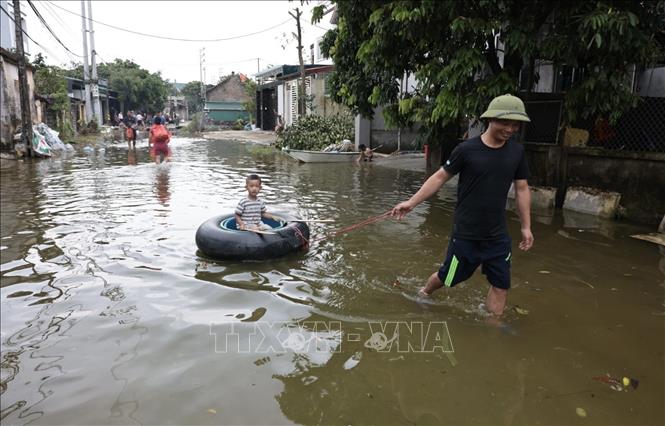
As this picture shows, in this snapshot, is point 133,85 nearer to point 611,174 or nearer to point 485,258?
point 611,174

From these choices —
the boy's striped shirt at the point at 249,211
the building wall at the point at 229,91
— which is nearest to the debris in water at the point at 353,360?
the boy's striped shirt at the point at 249,211

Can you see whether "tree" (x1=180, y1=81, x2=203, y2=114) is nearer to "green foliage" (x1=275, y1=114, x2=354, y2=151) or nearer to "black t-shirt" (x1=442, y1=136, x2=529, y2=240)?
"green foliage" (x1=275, y1=114, x2=354, y2=151)

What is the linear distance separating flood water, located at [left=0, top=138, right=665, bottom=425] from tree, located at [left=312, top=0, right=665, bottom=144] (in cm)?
232

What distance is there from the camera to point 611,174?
9055 mm

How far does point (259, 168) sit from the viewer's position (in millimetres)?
17094

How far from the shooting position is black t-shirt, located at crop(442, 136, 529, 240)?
3.97 meters

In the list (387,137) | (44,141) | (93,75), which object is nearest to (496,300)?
(387,137)

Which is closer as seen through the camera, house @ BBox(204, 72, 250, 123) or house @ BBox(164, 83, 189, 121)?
house @ BBox(204, 72, 250, 123)

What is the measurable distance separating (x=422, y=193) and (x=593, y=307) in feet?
7.79

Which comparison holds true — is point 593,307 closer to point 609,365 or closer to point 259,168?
point 609,365

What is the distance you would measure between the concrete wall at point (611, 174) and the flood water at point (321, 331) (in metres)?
0.63

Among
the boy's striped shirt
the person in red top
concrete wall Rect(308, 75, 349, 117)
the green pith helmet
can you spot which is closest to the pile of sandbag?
the person in red top

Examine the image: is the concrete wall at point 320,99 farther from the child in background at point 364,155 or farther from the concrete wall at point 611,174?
the concrete wall at point 611,174

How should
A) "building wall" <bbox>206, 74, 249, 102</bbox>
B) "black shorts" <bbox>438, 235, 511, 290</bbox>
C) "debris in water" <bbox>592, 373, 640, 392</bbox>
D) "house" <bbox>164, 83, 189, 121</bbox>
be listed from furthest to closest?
"house" <bbox>164, 83, 189, 121</bbox> < "building wall" <bbox>206, 74, 249, 102</bbox> < "black shorts" <bbox>438, 235, 511, 290</bbox> < "debris in water" <bbox>592, 373, 640, 392</bbox>
